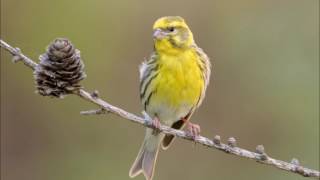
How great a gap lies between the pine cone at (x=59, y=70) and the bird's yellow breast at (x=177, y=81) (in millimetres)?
1416

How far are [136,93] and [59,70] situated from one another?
3.46 meters

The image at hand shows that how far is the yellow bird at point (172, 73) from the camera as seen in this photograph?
585 centimetres

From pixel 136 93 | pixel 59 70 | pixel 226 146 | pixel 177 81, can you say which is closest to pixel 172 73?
pixel 177 81

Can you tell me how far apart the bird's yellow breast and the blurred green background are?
5.80ft

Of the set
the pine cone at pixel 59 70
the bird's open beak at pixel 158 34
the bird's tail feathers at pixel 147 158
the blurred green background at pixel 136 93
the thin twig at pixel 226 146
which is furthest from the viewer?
the blurred green background at pixel 136 93

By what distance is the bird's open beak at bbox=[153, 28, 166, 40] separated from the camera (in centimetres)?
582

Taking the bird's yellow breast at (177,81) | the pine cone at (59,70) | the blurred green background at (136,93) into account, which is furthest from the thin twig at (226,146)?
the blurred green background at (136,93)

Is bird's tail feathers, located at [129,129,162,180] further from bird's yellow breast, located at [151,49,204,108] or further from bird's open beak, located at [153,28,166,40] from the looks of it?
bird's open beak, located at [153,28,166,40]

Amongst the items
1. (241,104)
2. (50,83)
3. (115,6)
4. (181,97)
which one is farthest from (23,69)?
(50,83)

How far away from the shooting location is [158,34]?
582 cm

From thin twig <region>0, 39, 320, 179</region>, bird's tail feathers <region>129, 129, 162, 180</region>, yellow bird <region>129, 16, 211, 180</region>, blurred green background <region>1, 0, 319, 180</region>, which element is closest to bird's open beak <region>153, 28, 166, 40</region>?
yellow bird <region>129, 16, 211, 180</region>

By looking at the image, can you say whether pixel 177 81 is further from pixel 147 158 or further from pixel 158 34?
pixel 147 158

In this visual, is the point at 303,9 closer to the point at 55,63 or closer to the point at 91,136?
the point at 91,136

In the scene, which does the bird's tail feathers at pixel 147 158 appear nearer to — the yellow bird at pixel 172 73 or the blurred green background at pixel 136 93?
the yellow bird at pixel 172 73
